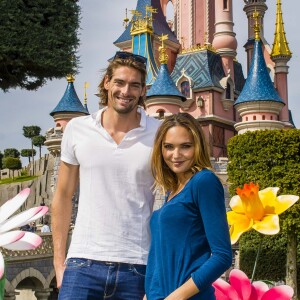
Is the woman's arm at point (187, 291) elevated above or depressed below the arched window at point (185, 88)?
below

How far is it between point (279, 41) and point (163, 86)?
8.07 meters

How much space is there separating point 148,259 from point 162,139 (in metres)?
0.47

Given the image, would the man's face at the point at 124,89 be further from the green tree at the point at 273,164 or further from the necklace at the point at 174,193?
the green tree at the point at 273,164

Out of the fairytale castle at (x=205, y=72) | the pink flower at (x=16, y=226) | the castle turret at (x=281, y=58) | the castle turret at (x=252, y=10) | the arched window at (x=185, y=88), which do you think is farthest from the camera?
the castle turret at (x=252, y=10)

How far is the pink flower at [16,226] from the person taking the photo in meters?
1.68

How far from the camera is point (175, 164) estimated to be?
2.64 meters

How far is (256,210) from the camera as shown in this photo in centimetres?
284

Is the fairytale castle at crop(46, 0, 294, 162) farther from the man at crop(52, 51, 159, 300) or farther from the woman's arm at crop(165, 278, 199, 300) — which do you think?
the woman's arm at crop(165, 278, 199, 300)

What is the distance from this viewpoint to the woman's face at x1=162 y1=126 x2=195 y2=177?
8.60 ft

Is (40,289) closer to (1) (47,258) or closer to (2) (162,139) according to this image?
(1) (47,258)

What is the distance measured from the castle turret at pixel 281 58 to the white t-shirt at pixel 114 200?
100 ft

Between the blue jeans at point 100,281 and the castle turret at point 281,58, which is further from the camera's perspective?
the castle turret at point 281,58

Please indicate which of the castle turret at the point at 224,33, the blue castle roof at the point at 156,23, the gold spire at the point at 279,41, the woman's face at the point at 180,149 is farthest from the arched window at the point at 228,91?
the woman's face at the point at 180,149

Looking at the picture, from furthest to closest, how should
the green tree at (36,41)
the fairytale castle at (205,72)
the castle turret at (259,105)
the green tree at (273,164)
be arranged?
the fairytale castle at (205,72) → the castle turret at (259,105) → the green tree at (273,164) → the green tree at (36,41)
